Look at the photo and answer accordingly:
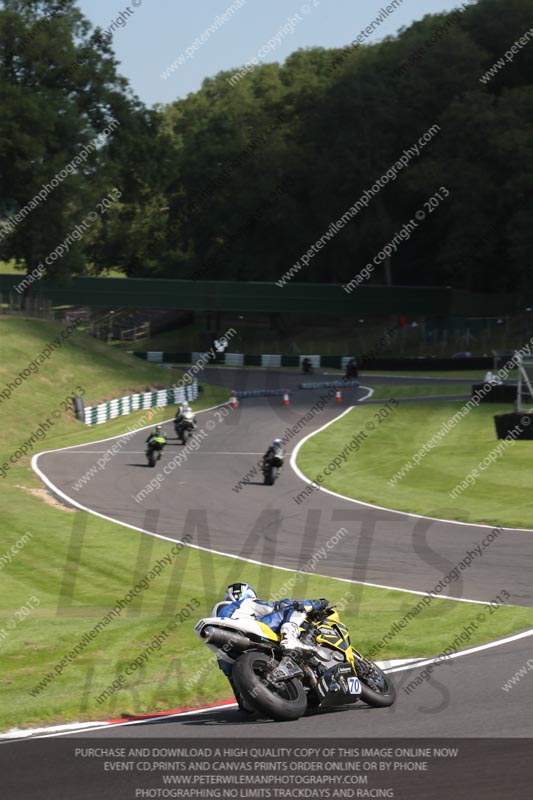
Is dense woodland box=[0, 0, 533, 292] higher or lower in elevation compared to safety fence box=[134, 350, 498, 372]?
higher

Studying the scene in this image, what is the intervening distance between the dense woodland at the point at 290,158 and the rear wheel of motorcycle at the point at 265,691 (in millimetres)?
55649

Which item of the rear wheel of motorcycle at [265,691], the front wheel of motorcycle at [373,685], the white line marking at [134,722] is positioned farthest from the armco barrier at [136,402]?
the rear wheel of motorcycle at [265,691]

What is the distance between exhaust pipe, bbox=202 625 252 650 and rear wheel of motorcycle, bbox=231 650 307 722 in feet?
0.43

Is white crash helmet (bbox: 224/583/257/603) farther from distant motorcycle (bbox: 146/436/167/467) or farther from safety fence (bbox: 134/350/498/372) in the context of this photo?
safety fence (bbox: 134/350/498/372)

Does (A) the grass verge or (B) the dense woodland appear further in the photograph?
(B) the dense woodland

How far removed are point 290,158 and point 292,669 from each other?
89544 mm

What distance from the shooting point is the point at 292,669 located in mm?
9742

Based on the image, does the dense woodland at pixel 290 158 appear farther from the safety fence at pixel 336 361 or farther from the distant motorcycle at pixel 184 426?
the distant motorcycle at pixel 184 426

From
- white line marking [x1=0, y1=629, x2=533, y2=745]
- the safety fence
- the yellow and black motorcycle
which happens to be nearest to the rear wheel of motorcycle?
the yellow and black motorcycle

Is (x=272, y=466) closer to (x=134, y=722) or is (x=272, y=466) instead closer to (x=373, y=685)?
(x=373, y=685)

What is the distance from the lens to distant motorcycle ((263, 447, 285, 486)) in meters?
30.8

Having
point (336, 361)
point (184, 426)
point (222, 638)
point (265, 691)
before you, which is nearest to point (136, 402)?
point (184, 426)
